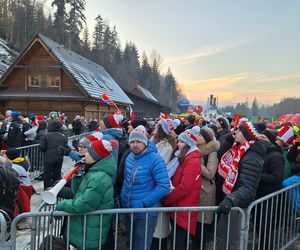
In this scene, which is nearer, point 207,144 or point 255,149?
point 255,149

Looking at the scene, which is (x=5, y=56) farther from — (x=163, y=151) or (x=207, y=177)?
(x=207, y=177)

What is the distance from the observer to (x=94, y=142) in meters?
3.52

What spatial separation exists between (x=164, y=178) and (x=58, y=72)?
2256cm

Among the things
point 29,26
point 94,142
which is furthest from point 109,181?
point 29,26

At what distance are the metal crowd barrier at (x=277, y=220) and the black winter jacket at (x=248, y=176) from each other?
0.40 m

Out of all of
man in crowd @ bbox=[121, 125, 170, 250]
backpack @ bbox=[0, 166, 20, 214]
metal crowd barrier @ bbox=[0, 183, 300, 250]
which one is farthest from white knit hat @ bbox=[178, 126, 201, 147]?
backpack @ bbox=[0, 166, 20, 214]

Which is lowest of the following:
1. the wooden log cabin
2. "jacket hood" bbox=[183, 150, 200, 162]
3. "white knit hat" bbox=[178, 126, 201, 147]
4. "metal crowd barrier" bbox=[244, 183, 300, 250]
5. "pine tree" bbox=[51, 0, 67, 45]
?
"metal crowd barrier" bbox=[244, 183, 300, 250]

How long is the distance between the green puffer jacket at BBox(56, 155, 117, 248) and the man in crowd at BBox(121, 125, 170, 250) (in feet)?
1.16

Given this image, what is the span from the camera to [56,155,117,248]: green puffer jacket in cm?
325

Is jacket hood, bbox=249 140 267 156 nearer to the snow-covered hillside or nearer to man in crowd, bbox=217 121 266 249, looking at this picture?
man in crowd, bbox=217 121 266 249

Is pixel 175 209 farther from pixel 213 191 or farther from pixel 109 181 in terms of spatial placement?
pixel 213 191

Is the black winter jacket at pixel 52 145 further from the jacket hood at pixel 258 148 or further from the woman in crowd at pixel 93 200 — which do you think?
the jacket hood at pixel 258 148

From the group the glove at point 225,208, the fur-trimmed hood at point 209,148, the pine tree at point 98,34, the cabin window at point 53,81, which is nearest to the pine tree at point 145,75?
the pine tree at point 98,34

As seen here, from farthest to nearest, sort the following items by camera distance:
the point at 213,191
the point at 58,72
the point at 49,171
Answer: the point at 58,72
the point at 49,171
the point at 213,191
